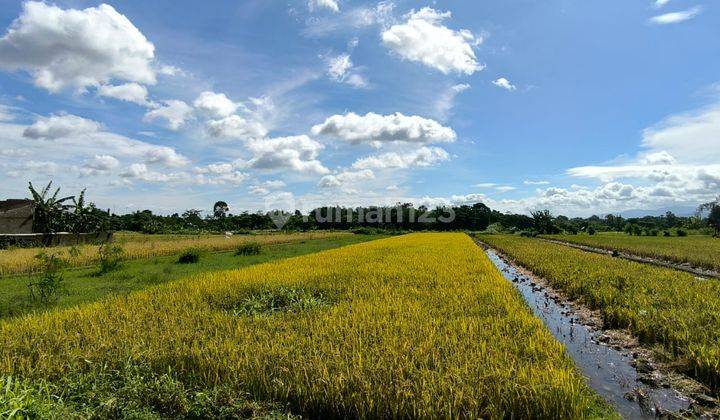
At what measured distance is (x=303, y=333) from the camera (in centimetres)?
575

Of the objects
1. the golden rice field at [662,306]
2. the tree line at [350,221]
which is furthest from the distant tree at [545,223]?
the golden rice field at [662,306]

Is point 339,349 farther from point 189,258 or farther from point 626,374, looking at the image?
point 189,258

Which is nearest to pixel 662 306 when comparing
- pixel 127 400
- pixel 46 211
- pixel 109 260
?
pixel 127 400

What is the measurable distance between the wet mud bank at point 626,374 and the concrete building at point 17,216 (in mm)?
32289

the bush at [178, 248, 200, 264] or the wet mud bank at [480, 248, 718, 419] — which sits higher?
the bush at [178, 248, 200, 264]

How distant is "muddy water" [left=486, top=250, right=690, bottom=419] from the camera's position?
4.36m

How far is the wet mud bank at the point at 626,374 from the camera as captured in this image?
14.1 ft

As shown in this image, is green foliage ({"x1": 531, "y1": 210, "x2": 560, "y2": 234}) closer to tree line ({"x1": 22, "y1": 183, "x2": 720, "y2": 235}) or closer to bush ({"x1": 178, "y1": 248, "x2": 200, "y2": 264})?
tree line ({"x1": 22, "y1": 183, "x2": 720, "y2": 235})

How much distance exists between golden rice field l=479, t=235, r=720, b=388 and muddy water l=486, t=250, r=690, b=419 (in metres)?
0.58

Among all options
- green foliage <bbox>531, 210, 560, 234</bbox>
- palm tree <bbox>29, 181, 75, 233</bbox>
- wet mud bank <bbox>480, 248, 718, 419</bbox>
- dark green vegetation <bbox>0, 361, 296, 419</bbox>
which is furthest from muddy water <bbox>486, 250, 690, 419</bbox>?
green foliage <bbox>531, 210, 560, 234</bbox>

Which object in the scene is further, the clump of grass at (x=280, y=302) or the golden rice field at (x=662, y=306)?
the clump of grass at (x=280, y=302)

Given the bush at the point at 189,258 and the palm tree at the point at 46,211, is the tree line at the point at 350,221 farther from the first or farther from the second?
the bush at the point at 189,258

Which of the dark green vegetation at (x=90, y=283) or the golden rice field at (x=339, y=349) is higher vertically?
the golden rice field at (x=339, y=349)

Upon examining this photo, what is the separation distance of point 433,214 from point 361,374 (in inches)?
3402
